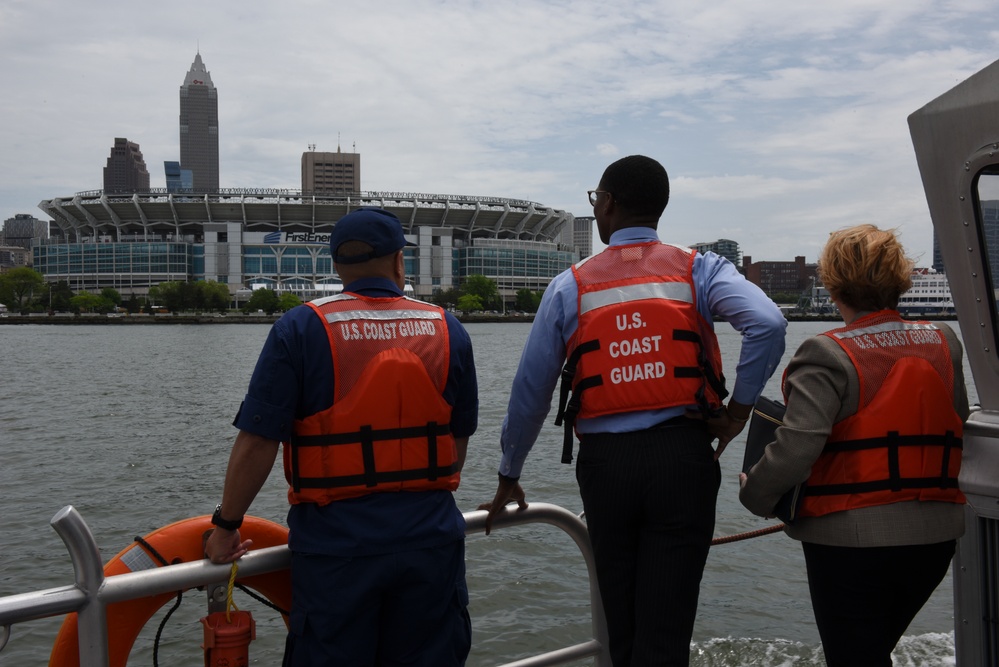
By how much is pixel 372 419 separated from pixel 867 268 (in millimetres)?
1507

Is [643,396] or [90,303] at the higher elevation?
[90,303]

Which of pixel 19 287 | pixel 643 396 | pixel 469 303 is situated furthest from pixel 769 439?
pixel 19 287

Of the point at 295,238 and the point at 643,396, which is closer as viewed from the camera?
the point at 643,396

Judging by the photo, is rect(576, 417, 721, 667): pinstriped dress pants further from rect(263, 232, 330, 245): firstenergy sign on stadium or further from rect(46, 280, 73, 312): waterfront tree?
rect(46, 280, 73, 312): waterfront tree

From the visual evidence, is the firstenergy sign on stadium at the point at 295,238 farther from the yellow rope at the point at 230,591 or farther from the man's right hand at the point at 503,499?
the yellow rope at the point at 230,591

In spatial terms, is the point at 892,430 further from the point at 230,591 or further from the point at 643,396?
the point at 230,591

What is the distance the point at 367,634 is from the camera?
2.38 metres

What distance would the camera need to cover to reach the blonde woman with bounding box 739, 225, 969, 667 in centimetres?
252

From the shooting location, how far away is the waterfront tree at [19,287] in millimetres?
123438

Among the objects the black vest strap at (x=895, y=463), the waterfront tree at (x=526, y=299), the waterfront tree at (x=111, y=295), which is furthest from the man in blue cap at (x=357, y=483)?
the waterfront tree at (x=526, y=299)

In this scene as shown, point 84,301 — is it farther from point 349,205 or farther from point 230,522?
point 230,522

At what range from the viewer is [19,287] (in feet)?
407

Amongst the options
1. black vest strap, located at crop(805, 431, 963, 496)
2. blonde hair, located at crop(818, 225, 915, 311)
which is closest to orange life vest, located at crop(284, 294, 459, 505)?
black vest strap, located at crop(805, 431, 963, 496)

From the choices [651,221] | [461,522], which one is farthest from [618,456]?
[651,221]
